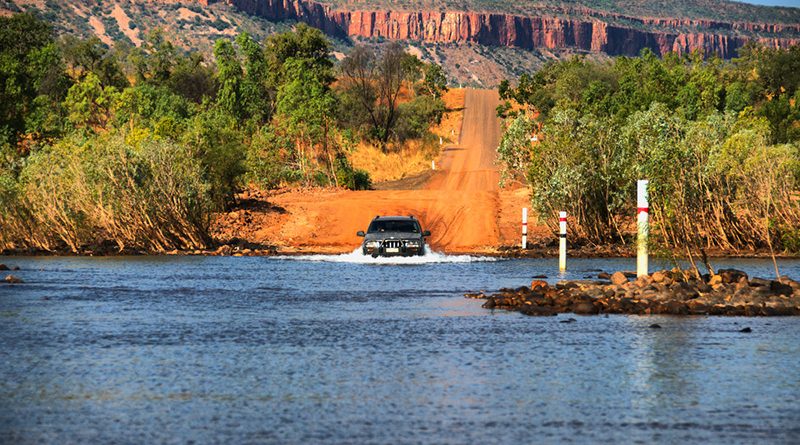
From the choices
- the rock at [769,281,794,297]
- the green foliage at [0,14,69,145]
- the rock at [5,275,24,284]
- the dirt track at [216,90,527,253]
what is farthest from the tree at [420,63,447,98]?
the rock at [769,281,794,297]

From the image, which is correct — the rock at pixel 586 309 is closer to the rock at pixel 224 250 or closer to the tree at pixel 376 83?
the rock at pixel 224 250

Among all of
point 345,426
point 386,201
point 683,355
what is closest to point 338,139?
point 386,201

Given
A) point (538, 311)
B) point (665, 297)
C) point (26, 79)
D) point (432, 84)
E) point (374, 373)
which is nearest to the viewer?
point (374, 373)

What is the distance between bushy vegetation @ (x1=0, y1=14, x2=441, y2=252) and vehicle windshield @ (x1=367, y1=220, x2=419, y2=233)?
9.51 m

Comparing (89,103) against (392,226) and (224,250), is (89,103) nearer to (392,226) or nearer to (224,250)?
(224,250)

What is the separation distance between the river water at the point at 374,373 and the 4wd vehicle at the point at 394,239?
13.1 metres

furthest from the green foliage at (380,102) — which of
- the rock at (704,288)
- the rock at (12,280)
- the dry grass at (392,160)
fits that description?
the rock at (704,288)

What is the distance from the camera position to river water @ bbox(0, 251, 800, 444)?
517 inches

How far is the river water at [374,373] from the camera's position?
13.1 metres

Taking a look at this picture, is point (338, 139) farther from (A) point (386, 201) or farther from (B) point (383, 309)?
(B) point (383, 309)

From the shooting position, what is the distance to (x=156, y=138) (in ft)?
207

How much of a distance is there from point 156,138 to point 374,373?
47803mm

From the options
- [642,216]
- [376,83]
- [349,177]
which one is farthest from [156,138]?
[376,83]

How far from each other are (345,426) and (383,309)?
1313 centimetres
